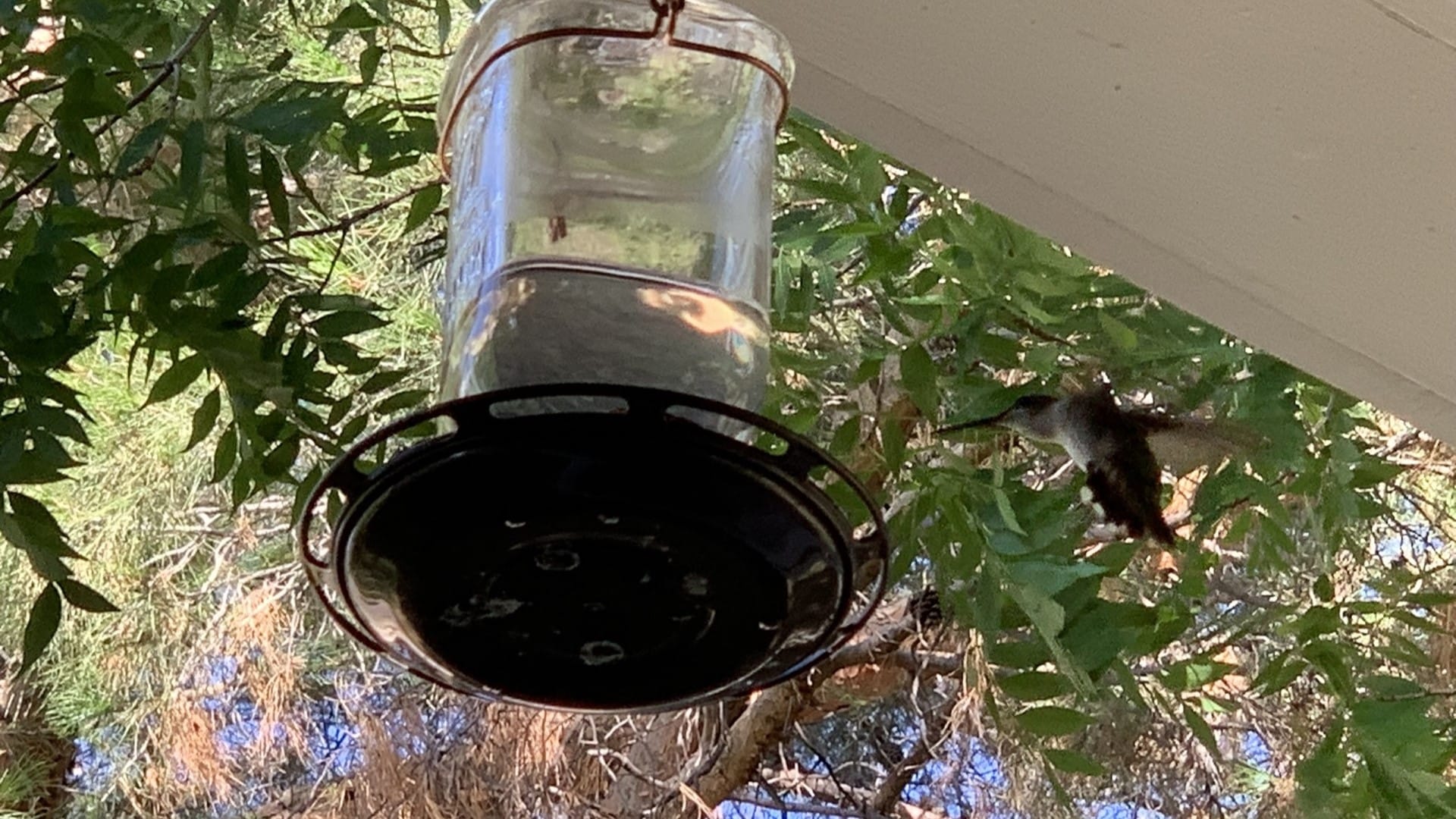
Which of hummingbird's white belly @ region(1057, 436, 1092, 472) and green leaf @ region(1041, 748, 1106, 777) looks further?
hummingbird's white belly @ region(1057, 436, 1092, 472)

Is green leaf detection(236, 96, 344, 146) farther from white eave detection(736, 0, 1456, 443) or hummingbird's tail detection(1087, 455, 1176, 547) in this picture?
hummingbird's tail detection(1087, 455, 1176, 547)

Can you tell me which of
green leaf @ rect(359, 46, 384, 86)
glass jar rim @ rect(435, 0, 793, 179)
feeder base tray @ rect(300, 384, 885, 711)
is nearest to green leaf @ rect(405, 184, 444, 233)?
green leaf @ rect(359, 46, 384, 86)

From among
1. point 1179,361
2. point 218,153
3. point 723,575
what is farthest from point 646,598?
point 1179,361

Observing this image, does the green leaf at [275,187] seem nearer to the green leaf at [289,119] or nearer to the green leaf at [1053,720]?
the green leaf at [289,119]

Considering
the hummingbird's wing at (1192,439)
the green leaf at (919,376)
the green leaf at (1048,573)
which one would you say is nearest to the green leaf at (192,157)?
the green leaf at (919,376)

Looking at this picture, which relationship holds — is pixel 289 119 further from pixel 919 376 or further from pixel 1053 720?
pixel 1053 720

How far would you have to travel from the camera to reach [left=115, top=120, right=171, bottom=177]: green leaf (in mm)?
916

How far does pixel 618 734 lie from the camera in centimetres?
207

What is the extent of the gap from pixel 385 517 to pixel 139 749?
197 cm

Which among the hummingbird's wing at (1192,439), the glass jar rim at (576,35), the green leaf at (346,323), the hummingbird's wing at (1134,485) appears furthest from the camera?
the hummingbird's wing at (1134,485)

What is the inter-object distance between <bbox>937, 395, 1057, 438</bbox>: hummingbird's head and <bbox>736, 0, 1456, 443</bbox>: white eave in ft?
1.47

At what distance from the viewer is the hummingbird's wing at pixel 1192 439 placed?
126 centimetres

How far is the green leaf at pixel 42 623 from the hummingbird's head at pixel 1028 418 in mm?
694

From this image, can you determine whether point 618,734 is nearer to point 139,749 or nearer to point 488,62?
point 139,749
